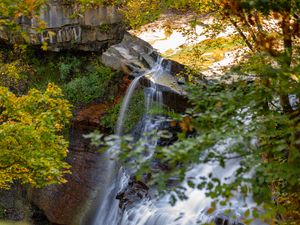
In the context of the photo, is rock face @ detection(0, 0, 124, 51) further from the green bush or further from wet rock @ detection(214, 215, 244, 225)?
wet rock @ detection(214, 215, 244, 225)

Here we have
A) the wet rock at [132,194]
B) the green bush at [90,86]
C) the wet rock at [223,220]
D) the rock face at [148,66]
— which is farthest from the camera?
the green bush at [90,86]

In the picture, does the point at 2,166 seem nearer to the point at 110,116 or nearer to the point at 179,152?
the point at 179,152

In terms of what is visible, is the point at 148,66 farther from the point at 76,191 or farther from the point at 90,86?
the point at 76,191

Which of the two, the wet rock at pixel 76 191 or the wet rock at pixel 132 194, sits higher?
the wet rock at pixel 132 194

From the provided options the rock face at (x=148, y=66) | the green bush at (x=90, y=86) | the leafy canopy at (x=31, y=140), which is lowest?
the green bush at (x=90, y=86)

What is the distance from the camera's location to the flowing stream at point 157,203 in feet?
27.5

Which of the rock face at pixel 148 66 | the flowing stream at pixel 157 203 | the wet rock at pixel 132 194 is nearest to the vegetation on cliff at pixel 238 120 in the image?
the flowing stream at pixel 157 203

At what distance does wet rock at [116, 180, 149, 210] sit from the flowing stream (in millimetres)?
165

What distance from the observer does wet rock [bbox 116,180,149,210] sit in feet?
34.2

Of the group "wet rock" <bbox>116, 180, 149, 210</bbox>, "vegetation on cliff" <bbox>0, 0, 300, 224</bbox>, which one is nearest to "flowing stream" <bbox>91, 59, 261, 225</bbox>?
"wet rock" <bbox>116, 180, 149, 210</bbox>

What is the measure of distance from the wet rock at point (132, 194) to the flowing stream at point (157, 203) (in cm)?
16

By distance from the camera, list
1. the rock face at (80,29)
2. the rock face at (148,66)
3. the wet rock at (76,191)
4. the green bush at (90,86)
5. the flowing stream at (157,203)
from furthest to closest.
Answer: the rock face at (80,29), the green bush at (90,86), the wet rock at (76,191), the rock face at (148,66), the flowing stream at (157,203)

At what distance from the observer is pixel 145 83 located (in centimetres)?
1223

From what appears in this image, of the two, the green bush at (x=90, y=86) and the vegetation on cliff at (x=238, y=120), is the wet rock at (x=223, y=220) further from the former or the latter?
the green bush at (x=90, y=86)
